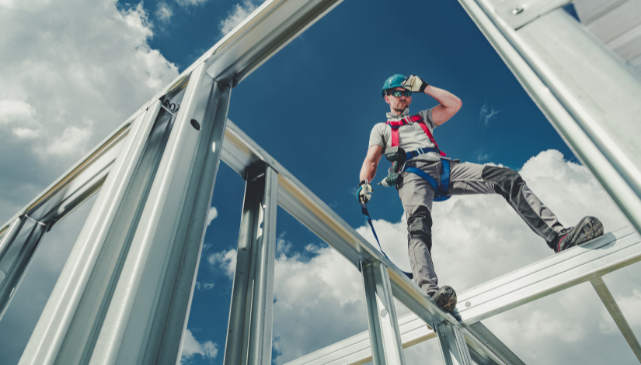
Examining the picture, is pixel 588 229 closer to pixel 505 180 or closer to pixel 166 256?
pixel 505 180

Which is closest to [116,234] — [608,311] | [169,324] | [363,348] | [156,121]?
[169,324]

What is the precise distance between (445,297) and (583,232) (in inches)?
29.1

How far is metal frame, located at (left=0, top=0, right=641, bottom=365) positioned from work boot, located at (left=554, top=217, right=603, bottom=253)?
4 cm

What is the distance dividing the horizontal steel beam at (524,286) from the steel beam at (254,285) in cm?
133

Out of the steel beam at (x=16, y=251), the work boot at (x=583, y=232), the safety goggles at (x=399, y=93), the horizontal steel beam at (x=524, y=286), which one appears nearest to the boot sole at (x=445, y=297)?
the horizontal steel beam at (x=524, y=286)

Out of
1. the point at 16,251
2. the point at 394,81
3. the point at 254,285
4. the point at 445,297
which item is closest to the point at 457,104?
the point at 394,81

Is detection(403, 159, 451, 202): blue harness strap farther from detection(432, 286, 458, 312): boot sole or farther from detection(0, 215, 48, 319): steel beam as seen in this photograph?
detection(0, 215, 48, 319): steel beam

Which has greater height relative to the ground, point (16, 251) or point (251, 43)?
point (251, 43)

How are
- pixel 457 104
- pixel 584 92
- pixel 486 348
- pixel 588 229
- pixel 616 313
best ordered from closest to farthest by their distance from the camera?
pixel 584 92 → pixel 588 229 → pixel 616 313 → pixel 486 348 → pixel 457 104

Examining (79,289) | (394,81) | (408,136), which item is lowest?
(79,289)

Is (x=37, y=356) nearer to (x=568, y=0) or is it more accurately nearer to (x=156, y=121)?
(x=156, y=121)

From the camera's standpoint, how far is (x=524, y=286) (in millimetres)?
1870

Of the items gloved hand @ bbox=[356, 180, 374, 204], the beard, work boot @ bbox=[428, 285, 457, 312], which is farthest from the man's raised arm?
work boot @ bbox=[428, 285, 457, 312]

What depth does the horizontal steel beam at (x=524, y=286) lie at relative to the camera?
1.68 m
